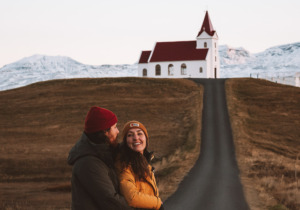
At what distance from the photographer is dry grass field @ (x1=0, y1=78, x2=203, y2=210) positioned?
29.2m

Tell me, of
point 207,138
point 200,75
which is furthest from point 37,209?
point 200,75

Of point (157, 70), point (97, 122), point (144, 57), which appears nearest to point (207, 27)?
point (157, 70)

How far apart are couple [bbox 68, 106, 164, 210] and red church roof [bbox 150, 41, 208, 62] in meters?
83.6

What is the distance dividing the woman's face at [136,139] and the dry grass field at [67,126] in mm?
16143

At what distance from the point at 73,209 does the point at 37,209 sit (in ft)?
54.1

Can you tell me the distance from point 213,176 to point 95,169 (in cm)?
2536

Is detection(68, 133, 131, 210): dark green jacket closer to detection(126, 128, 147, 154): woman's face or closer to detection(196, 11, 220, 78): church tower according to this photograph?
detection(126, 128, 147, 154): woman's face

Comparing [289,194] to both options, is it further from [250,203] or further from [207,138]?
[207,138]

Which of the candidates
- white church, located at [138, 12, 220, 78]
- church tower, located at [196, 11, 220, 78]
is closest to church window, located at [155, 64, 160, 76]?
white church, located at [138, 12, 220, 78]

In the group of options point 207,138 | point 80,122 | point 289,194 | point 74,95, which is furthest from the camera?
point 74,95

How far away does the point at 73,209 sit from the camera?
5121 mm

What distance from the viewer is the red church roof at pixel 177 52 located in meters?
89.4

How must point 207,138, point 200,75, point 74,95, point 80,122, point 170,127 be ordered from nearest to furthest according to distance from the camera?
1. point 207,138
2. point 170,127
3. point 80,122
4. point 74,95
5. point 200,75

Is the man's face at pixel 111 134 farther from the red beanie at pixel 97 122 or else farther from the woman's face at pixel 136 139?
the woman's face at pixel 136 139
